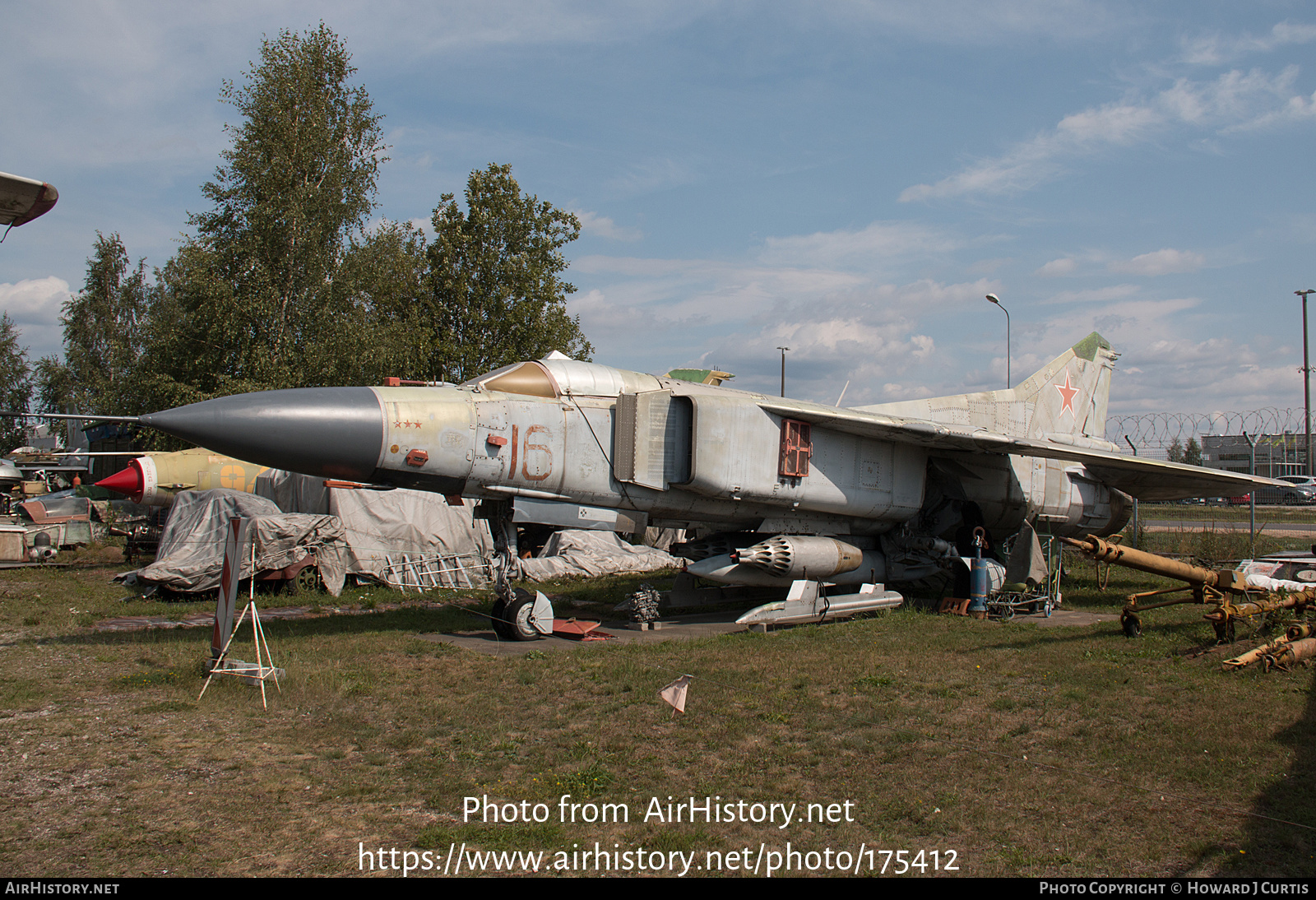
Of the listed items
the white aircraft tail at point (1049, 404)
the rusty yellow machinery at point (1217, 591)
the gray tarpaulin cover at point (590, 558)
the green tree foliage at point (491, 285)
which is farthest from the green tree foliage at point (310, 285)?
the rusty yellow machinery at point (1217, 591)

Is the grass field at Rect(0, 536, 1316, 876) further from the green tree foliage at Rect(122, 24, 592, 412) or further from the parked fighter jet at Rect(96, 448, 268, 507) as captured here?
the green tree foliage at Rect(122, 24, 592, 412)

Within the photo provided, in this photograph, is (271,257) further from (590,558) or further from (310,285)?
(590,558)

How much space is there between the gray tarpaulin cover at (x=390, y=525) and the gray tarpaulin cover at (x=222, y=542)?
18.1 inches

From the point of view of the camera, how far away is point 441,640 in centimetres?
1053

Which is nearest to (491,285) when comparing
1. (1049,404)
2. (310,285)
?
(310,285)

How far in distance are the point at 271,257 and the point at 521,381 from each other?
17710 millimetres

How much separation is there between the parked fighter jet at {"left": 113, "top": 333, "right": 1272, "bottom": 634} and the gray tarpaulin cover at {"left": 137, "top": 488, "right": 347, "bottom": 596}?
5739 millimetres

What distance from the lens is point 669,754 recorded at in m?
6.00

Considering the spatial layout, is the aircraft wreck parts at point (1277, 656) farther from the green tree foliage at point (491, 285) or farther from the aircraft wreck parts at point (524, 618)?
the green tree foliage at point (491, 285)

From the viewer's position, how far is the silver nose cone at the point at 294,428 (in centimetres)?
786

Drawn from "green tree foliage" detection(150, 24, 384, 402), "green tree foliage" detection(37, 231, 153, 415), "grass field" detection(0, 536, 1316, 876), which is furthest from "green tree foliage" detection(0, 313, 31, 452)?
"grass field" detection(0, 536, 1316, 876)
